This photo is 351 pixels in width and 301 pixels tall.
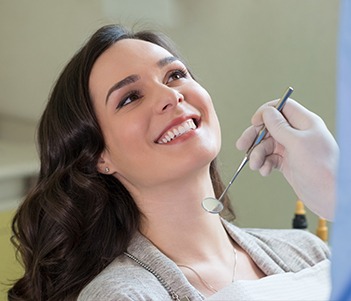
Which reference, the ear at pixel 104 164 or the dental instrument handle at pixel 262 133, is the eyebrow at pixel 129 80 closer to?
the ear at pixel 104 164

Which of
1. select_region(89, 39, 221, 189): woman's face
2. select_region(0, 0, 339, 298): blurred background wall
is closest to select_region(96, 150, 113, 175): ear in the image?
select_region(89, 39, 221, 189): woman's face

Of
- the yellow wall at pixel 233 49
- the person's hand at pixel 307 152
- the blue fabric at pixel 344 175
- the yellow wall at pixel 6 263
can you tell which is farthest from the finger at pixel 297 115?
the yellow wall at pixel 233 49

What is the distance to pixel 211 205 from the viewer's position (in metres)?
1.46

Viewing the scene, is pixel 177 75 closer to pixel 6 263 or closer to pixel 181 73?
pixel 181 73

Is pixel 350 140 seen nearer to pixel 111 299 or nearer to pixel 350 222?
pixel 350 222

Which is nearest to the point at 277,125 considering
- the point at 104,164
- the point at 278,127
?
the point at 278,127

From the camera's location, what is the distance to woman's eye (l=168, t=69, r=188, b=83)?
152 centimetres

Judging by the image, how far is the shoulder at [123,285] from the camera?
132 centimetres

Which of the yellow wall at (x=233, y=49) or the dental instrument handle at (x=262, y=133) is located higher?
the dental instrument handle at (x=262, y=133)

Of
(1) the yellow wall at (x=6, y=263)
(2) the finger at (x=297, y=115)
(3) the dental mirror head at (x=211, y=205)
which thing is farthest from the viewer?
(1) the yellow wall at (x=6, y=263)

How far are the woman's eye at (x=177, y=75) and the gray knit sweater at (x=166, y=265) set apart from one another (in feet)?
1.07

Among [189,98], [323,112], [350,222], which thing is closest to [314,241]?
→ [189,98]

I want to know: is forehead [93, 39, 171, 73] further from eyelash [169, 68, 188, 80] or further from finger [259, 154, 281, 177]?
finger [259, 154, 281, 177]

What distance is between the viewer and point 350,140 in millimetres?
554
